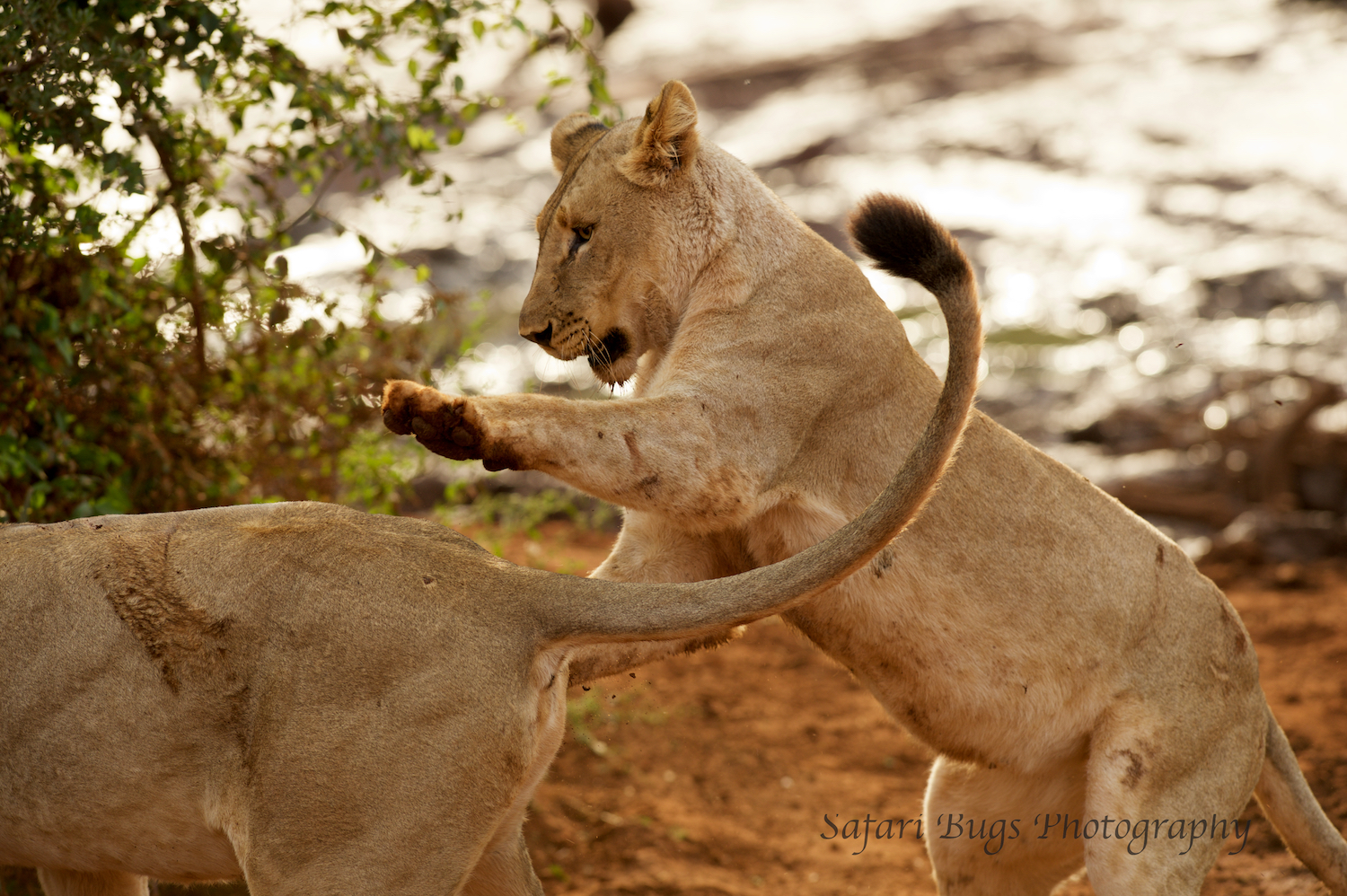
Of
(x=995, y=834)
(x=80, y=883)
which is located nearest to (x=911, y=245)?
(x=995, y=834)

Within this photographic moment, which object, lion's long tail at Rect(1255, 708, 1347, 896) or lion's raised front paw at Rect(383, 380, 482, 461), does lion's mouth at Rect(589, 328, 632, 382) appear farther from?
lion's long tail at Rect(1255, 708, 1347, 896)

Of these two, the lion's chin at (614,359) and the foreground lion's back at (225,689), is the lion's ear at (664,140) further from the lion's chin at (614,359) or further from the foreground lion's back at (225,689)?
the foreground lion's back at (225,689)

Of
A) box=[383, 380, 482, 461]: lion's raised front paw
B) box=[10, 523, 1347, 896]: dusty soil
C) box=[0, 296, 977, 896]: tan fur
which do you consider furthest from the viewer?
box=[10, 523, 1347, 896]: dusty soil

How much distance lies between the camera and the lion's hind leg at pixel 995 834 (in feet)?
13.1

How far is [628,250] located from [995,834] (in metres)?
2.04

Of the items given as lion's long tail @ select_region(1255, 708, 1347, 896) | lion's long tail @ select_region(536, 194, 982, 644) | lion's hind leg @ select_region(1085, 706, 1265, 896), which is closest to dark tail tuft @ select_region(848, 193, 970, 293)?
lion's long tail @ select_region(536, 194, 982, 644)

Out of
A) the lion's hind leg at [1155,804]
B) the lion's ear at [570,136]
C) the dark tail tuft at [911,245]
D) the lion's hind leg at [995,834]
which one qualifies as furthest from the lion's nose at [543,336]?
the lion's hind leg at [1155,804]

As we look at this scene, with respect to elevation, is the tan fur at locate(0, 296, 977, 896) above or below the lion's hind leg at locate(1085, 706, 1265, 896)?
above

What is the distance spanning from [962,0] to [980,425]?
18573mm

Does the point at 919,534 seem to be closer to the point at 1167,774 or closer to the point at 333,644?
the point at 1167,774

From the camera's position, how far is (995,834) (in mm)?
4078

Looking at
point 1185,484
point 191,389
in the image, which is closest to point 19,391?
point 191,389

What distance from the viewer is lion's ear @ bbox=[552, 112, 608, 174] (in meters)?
4.35

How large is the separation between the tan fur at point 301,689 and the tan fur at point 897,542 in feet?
1.94
